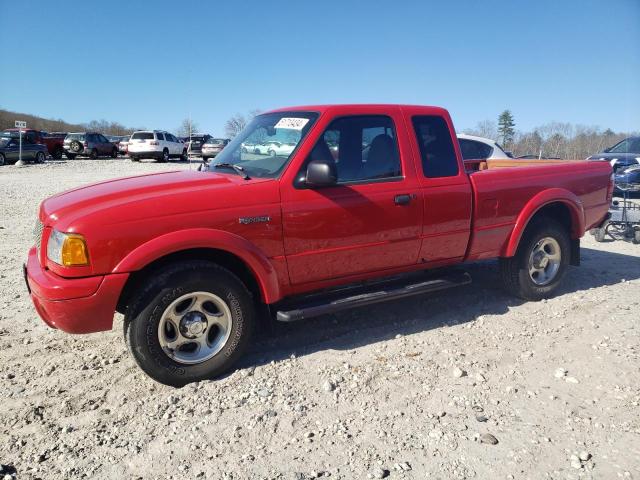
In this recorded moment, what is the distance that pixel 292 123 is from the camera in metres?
4.03

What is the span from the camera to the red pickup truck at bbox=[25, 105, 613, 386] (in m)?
3.13

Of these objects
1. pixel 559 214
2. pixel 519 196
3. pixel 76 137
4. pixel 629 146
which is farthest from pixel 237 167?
pixel 76 137

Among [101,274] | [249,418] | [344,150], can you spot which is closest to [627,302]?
[344,150]

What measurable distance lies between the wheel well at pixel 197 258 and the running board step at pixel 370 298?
315mm

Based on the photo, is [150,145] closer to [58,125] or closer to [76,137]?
[76,137]

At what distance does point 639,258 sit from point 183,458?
7.06 m

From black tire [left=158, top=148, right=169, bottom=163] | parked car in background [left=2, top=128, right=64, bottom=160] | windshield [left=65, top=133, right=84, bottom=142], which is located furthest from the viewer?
windshield [left=65, top=133, right=84, bottom=142]

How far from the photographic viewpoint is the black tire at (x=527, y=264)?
498 cm

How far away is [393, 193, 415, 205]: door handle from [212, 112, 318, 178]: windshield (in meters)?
0.93

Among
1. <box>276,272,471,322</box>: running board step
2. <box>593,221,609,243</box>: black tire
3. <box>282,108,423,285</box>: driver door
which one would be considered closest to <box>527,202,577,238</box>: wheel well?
<box>276,272,471,322</box>: running board step

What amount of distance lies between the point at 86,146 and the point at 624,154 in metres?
29.6

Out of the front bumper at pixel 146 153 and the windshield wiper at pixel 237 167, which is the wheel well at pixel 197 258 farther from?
the front bumper at pixel 146 153

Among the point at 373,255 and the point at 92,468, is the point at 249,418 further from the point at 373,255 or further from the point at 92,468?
the point at 373,255

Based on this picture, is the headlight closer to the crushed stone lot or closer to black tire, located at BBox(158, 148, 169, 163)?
the crushed stone lot
